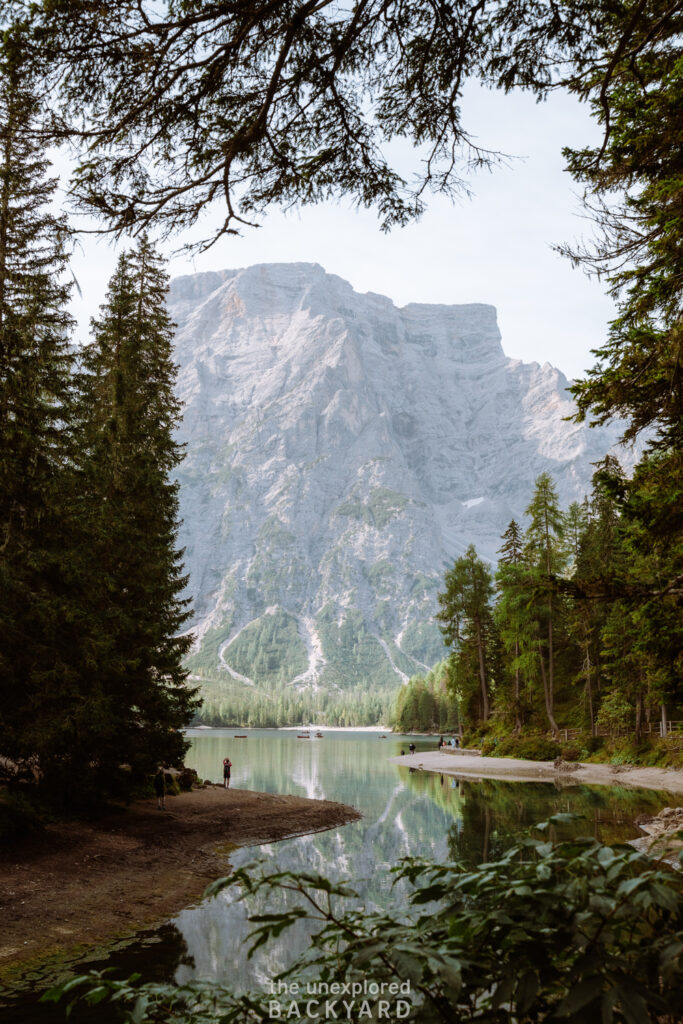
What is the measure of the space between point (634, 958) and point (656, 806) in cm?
2470

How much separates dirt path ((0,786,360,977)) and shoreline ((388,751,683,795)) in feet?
49.1

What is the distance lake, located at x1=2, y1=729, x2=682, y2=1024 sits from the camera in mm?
9523

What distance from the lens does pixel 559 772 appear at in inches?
1431

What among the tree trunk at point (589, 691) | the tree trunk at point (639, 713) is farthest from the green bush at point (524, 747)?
the tree trunk at point (639, 713)

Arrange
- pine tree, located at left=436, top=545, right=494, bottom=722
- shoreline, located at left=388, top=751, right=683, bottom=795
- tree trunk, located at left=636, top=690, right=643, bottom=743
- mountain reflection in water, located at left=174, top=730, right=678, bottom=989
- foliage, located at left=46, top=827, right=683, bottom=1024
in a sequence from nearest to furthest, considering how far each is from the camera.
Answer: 1. foliage, located at left=46, top=827, right=683, bottom=1024
2. mountain reflection in water, located at left=174, top=730, right=678, bottom=989
3. shoreline, located at left=388, top=751, right=683, bottom=795
4. tree trunk, located at left=636, top=690, right=643, bottom=743
5. pine tree, located at left=436, top=545, right=494, bottom=722

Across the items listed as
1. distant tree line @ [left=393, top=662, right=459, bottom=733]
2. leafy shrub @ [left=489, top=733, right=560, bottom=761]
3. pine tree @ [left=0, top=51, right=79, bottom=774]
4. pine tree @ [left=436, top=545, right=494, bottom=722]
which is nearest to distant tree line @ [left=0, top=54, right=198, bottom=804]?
pine tree @ [left=0, top=51, right=79, bottom=774]

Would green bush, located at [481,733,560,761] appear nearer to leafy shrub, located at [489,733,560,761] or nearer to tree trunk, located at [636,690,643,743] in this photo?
leafy shrub, located at [489,733,560,761]

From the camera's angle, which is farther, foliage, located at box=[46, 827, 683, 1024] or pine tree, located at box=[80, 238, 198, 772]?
pine tree, located at box=[80, 238, 198, 772]

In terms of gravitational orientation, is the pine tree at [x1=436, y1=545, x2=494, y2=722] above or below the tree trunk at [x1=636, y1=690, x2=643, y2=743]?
above

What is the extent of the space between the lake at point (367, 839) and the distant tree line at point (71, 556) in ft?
15.0

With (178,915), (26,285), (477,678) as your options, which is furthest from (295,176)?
(477,678)

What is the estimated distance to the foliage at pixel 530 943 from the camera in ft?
5.79

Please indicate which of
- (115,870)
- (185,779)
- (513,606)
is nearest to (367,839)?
(115,870)

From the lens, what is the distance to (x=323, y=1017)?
2.30 m
